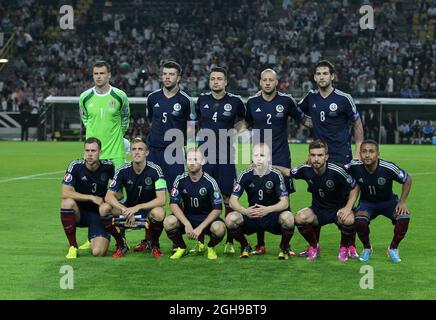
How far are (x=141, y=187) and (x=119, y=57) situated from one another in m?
27.8

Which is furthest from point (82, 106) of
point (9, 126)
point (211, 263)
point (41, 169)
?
point (9, 126)

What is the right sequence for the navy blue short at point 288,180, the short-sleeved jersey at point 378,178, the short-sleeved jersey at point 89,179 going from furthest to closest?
the navy blue short at point 288,180 < the short-sleeved jersey at point 89,179 < the short-sleeved jersey at point 378,178

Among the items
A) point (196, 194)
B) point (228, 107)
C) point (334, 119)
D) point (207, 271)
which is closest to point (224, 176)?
point (228, 107)

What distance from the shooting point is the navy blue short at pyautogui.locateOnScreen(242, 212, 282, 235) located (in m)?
9.09

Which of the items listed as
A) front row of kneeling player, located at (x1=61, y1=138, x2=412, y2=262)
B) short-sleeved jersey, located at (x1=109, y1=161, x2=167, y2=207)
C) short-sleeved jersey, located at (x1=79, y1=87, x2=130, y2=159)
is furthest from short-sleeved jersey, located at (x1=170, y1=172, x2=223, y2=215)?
short-sleeved jersey, located at (x1=79, y1=87, x2=130, y2=159)

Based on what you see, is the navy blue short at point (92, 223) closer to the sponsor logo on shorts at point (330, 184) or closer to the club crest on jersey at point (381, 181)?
Result: the sponsor logo on shorts at point (330, 184)

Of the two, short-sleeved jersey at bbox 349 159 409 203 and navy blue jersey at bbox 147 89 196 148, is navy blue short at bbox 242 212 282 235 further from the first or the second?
navy blue jersey at bbox 147 89 196 148

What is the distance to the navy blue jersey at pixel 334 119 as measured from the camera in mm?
9625

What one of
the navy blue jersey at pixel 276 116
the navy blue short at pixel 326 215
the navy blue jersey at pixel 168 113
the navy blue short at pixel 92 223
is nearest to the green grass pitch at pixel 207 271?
the navy blue short at pixel 92 223

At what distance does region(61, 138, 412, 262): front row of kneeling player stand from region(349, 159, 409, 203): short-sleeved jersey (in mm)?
10

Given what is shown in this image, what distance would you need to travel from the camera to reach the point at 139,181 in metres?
9.27

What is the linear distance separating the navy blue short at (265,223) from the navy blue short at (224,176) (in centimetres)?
119

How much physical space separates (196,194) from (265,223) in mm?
794
